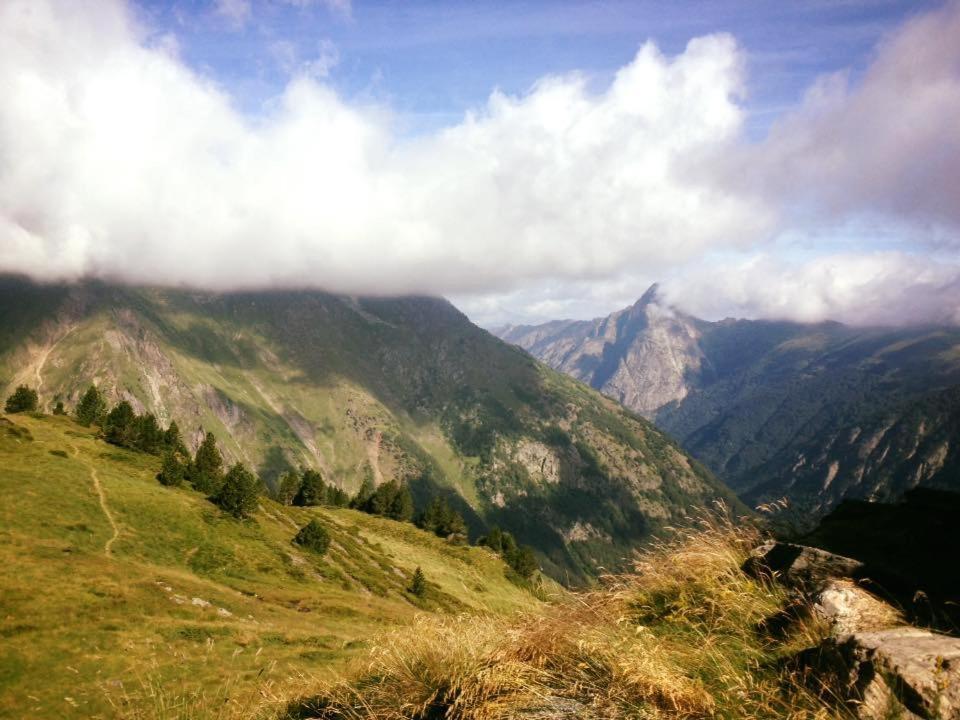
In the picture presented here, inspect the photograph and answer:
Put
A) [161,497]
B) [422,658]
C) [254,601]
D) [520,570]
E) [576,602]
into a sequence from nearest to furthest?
[422,658], [576,602], [254,601], [161,497], [520,570]

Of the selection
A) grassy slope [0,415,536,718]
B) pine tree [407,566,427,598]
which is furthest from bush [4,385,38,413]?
pine tree [407,566,427,598]

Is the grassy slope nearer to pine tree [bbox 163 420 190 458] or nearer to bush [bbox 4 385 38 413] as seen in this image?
bush [bbox 4 385 38 413]

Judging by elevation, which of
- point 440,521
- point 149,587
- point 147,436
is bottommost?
point 440,521

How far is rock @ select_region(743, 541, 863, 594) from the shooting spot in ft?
25.9

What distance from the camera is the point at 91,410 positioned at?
96375 mm

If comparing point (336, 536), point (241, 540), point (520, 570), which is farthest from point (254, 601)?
point (520, 570)

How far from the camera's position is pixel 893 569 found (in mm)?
7973

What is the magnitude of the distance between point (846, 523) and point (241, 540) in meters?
66.2

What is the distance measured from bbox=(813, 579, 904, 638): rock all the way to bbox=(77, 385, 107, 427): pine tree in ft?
363

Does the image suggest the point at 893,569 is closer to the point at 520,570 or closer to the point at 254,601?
the point at 254,601

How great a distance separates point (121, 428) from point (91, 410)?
20.7 meters

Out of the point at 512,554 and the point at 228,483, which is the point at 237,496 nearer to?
the point at 228,483

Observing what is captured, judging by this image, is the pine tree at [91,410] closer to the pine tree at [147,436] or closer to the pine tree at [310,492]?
the pine tree at [147,436]

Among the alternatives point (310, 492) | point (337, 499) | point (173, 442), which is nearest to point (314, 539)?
point (173, 442)
